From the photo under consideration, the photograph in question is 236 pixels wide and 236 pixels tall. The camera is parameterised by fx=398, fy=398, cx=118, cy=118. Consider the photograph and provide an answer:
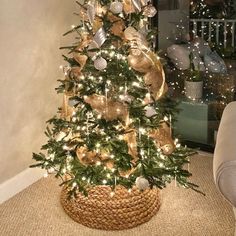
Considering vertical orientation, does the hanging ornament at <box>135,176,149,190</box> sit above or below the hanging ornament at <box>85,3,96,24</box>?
below

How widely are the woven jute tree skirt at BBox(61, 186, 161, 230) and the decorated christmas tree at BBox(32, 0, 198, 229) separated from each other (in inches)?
1.3

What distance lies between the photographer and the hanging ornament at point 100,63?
73.5 inches

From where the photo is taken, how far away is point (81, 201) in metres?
2.11

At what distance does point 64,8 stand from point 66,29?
0.13 metres

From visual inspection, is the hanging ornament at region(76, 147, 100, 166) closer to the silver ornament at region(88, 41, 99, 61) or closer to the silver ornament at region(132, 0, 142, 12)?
the silver ornament at region(88, 41, 99, 61)

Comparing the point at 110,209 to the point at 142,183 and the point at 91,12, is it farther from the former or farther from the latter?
the point at 91,12

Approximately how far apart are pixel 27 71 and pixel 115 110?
2.37 ft

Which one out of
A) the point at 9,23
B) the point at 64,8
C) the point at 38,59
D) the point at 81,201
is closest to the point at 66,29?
the point at 64,8

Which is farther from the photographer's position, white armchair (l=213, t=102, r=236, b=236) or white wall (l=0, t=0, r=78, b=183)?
white wall (l=0, t=0, r=78, b=183)

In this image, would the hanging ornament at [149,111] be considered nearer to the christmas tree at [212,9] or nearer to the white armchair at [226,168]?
the white armchair at [226,168]

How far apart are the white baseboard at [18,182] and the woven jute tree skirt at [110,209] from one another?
470 mm

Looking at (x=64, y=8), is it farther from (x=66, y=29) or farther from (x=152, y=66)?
(x=152, y=66)

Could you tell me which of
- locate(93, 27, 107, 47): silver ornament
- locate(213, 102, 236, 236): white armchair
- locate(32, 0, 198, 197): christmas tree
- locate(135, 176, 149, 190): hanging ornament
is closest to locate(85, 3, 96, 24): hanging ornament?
locate(32, 0, 198, 197): christmas tree

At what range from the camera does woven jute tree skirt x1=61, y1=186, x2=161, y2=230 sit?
2.05 m
